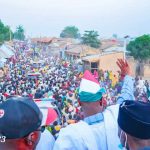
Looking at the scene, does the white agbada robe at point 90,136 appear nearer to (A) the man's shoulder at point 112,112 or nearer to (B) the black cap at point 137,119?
(A) the man's shoulder at point 112,112

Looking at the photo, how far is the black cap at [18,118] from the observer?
1.04 metres

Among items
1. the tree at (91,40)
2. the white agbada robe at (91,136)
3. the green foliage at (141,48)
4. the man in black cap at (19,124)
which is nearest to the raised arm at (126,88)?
the white agbada robe at (91,136)

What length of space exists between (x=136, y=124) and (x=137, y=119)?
18 mm

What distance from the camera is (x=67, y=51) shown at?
32.4 m

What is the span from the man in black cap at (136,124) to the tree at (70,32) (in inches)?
2977

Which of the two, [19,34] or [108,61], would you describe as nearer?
[108,61]

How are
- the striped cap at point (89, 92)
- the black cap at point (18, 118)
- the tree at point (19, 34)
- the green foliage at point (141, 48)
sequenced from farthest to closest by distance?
the tree at point (19, 34) < the green foliage at point (141, 48) < the striped cap at point (89, 92) < the black cap at point (18, 118)

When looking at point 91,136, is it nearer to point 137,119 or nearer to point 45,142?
point 45,142

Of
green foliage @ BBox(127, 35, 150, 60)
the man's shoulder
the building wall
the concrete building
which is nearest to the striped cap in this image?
the man's shoulder

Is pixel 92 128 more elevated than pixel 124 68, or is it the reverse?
pixel 124 68

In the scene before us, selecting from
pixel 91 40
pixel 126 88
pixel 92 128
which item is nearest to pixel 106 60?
pixel 91 40

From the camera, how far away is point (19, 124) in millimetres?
1039

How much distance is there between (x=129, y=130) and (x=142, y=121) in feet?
0.18

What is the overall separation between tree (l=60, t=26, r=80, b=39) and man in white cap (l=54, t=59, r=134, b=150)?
246ft
